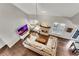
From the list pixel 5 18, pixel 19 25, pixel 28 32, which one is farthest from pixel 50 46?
pixel 5 18

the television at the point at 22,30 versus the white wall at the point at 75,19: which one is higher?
the white wall at the point at 75,19

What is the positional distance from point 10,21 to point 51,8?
39 centimetres

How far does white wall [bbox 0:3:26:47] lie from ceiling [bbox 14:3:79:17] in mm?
72

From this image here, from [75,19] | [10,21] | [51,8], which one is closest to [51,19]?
[51,8]

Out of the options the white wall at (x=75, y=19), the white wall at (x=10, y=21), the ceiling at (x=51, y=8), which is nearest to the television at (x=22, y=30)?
the white wall at (x=10, y=21)

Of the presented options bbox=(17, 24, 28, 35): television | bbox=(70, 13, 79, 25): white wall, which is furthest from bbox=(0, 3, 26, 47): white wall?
bbox=(70, 13, 79, 25): white wall

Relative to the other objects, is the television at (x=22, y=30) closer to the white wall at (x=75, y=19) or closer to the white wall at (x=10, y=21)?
the white wall at (x=10, y=21)

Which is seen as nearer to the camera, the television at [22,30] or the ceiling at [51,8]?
the ceiling at [51,8]

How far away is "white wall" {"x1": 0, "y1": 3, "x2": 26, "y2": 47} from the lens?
917 mm

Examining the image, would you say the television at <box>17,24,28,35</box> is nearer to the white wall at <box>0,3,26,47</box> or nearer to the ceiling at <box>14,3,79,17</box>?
the white wall at <box>0,3,26,47</box>

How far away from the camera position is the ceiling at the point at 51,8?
0.89 metres

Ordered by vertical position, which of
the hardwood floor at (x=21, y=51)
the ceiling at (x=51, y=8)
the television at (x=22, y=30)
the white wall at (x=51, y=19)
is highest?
the ceiling at (x=51, y=8)

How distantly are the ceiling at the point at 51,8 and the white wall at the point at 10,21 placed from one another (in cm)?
7

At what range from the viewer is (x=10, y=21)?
3.16 feet
